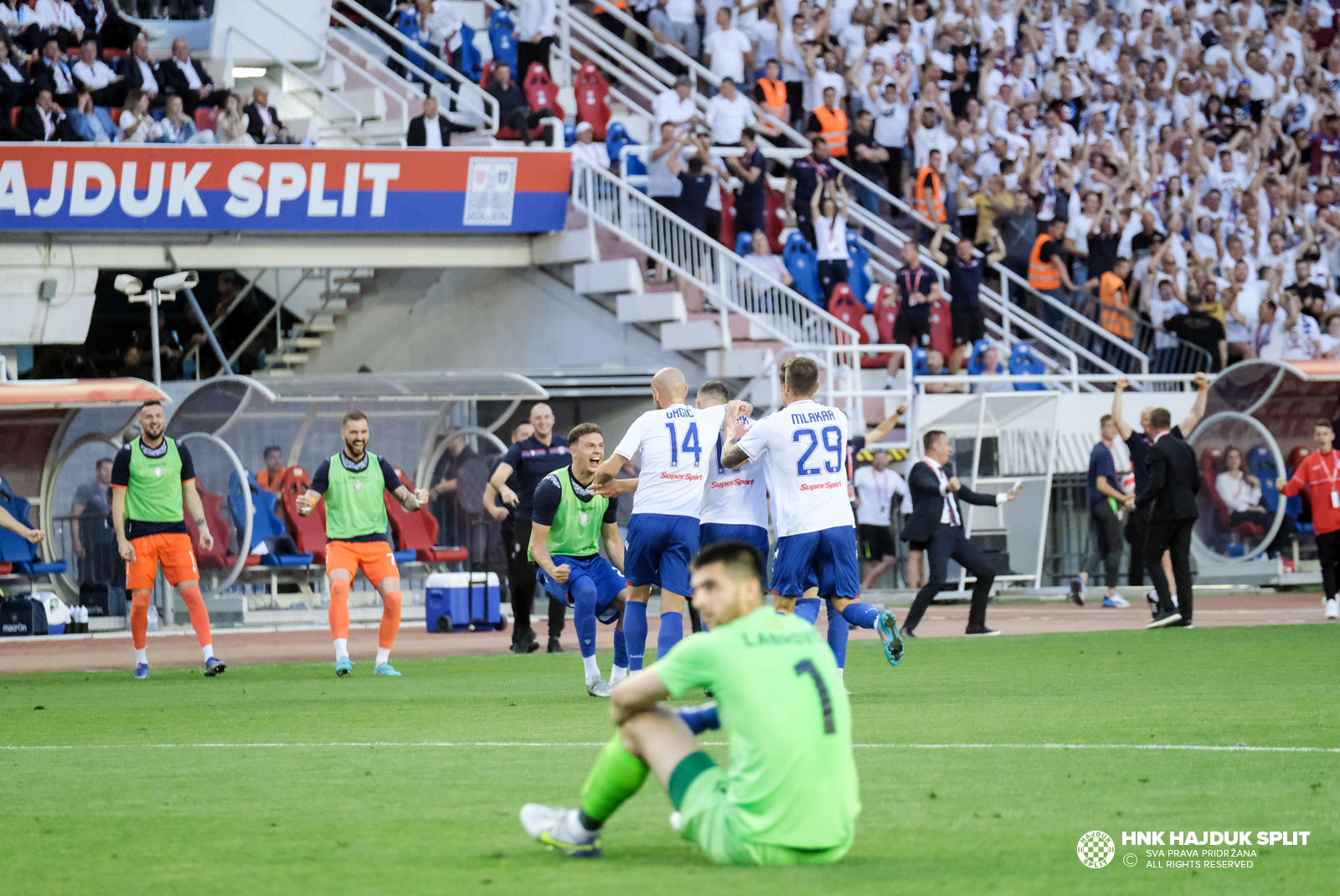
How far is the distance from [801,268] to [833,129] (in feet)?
9.56

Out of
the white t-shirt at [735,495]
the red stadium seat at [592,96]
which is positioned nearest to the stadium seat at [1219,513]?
the red stadium seat at [592,96]

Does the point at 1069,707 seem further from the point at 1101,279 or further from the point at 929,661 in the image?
the point at 1101,279

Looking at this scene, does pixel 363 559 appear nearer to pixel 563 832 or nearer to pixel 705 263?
pixel 563 832

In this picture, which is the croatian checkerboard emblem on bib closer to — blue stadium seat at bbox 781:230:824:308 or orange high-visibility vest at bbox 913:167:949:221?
blue stadium seat at bbox 781:230:824:308

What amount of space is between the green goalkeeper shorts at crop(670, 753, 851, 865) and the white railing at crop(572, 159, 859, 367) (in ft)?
66.0

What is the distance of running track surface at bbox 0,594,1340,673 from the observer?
18.2 meters

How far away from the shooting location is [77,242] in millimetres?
24391

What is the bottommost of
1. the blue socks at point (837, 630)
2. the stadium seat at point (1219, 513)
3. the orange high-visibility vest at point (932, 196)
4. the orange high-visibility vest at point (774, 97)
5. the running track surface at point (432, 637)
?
the running track surface at point (432, 637)

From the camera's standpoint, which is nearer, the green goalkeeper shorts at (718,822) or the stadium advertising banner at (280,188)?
the green goalkeeper shorts at (718,822)

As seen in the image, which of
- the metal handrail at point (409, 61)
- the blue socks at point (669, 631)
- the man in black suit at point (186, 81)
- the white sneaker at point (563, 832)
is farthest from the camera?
the metal handrail at point (409, 61)

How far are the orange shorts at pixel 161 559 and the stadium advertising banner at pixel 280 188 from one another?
902 centimetres

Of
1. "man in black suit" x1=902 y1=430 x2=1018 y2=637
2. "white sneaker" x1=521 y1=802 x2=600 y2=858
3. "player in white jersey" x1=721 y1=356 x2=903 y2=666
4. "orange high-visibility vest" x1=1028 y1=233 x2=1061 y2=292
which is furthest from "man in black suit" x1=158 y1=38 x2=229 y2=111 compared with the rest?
"white sneaker" x1=521 y1=802 x2=600 y2=858

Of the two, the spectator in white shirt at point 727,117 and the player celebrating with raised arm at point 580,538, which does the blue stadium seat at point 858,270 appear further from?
the player celebrating with raised arm at point 580,538

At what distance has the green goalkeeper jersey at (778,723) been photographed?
5977 millimetres
